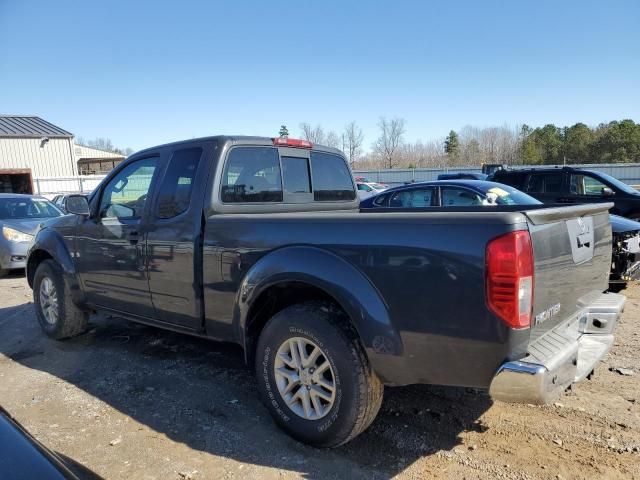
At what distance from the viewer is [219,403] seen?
3.58m

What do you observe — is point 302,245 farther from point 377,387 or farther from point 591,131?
point 591,131

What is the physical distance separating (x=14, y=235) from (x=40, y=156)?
93.3 feet

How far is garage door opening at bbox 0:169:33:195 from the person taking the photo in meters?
31.3

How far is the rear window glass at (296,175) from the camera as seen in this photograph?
412 centimetres

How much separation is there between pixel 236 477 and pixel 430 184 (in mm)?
6573

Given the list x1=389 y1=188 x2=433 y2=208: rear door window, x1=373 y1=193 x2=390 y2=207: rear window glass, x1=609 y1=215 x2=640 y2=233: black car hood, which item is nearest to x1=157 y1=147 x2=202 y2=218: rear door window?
x1=609 y1=215 x2=640 y2=233: black car hood

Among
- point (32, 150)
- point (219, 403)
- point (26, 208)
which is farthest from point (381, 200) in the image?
point (32, 150)

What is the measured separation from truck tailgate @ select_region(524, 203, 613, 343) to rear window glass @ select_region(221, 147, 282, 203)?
2192 millimetres

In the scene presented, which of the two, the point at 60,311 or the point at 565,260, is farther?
the point at 60,311

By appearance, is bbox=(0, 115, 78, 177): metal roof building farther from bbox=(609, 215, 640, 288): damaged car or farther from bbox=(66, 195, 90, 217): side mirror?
bbox=(609, 215, 640, 288): damaged car

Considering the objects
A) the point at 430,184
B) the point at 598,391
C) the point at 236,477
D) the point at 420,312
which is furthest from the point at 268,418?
the point at 430,184

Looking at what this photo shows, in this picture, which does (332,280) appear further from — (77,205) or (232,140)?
(77,205)

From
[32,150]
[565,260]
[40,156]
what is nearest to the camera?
[565,260]

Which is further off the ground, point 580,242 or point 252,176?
point 252,176
